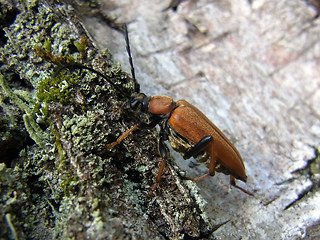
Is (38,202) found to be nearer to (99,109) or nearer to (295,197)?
(99,109)

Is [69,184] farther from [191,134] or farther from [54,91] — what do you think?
[191,134]

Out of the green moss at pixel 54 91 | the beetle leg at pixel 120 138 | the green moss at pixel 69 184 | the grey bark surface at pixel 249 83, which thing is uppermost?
the green moss at pixel 54 91

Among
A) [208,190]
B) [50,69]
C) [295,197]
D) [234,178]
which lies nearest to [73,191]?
[50,69]

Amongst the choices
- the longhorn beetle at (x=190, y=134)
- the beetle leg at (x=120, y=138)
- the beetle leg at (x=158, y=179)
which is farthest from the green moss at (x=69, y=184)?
the longhorn beetle at (x=190, y=134)

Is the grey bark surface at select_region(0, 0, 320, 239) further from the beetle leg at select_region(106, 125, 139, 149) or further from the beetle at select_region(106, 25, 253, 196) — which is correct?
the beetle at select_region(106, 25, 253, 196)

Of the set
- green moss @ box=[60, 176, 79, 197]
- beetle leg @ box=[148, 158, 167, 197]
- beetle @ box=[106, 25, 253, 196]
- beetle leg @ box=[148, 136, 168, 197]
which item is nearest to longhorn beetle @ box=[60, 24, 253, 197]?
beetle @ box=[106, 25, 253, 196]

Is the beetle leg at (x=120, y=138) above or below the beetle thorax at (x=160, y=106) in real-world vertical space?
above

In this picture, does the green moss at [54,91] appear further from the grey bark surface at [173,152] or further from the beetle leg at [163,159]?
the beetle leg at [163,159]

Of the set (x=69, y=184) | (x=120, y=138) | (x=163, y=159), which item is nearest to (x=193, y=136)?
(x=163, y=159)
